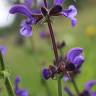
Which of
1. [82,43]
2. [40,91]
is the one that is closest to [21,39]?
[82,43]

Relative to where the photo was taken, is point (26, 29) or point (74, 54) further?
point (74, 54)

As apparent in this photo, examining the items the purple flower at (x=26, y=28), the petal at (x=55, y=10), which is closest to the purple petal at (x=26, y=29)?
the purple flower at (x=26, y=28)

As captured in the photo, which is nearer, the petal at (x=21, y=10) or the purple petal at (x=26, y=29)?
the purple petal at (x=26, y=29)

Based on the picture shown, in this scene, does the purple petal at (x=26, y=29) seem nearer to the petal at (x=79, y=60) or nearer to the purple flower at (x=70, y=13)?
the purple flower at (x=70, y=13)

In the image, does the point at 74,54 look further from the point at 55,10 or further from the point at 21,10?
the point at 21,10

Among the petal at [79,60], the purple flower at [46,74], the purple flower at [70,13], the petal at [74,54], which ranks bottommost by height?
the purple flower at [46,74]

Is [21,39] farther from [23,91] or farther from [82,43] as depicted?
[23,91]

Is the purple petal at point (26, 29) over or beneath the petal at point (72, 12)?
beneath

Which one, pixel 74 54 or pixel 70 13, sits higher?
pixel 70 13

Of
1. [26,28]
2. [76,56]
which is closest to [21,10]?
[26,28]
